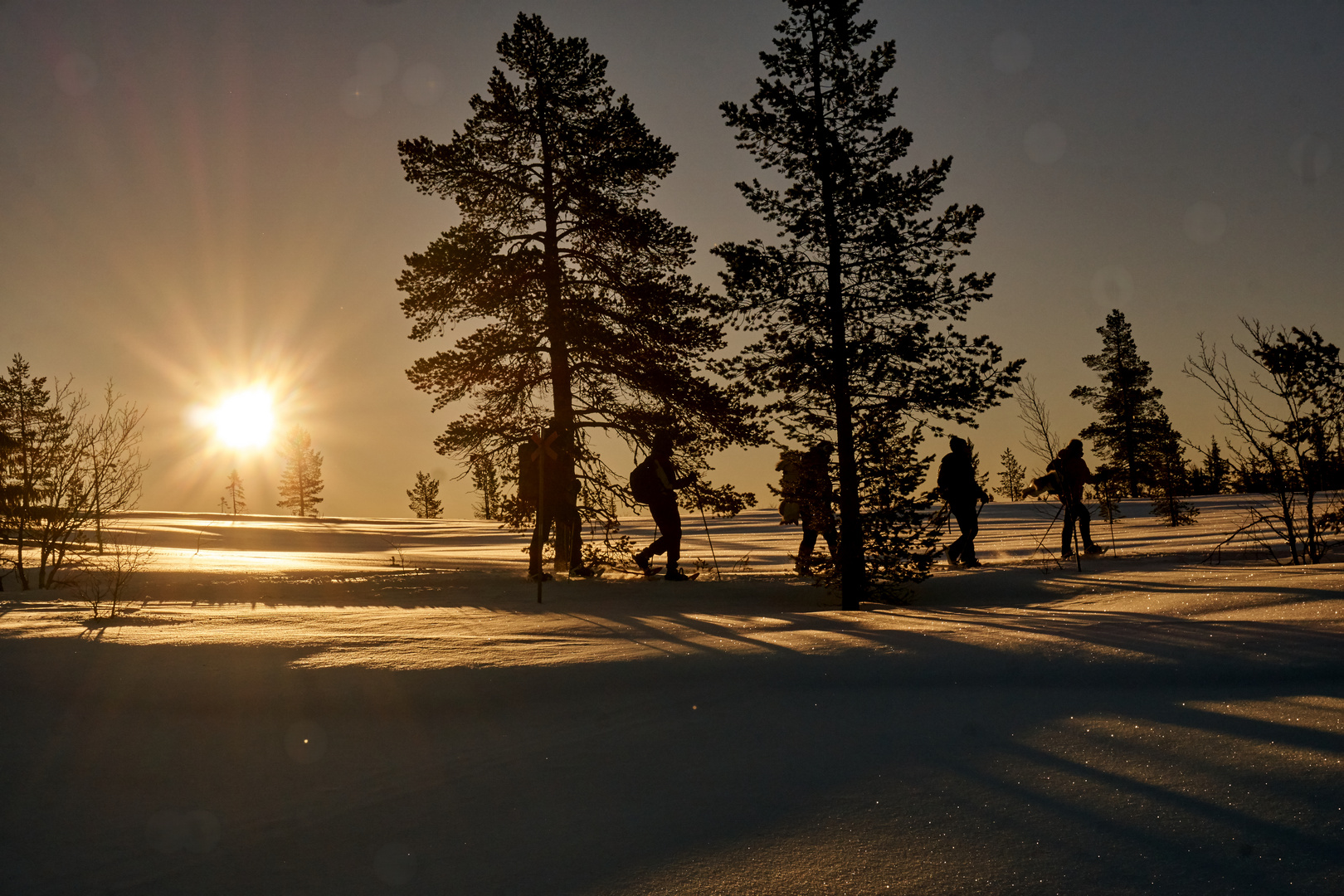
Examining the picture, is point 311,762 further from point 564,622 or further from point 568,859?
point 564,622

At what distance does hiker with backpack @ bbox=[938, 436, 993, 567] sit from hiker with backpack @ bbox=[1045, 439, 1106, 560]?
1.18 metres

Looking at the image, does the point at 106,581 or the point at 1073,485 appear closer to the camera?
the point at 106,581

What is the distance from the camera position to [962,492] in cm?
1281

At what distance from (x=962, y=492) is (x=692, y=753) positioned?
1035 cm

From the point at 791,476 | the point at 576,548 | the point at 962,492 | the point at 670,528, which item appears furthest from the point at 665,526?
the point at 962,492

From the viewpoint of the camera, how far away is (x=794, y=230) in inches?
366

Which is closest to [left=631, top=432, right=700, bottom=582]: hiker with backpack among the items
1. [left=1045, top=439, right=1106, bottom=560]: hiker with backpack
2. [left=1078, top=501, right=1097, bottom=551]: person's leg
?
[left=1045, top=439, right=1106, bottom=560]: hiker with backpack

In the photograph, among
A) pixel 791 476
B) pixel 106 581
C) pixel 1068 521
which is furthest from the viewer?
pixel 1068 521

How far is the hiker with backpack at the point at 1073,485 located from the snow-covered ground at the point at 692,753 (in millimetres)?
6483

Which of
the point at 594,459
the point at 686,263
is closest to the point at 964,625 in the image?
the point at 594,459

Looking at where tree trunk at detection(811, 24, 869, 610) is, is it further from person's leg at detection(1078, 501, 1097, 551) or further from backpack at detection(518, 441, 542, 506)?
person's leg at detection(1078, 501, 1097, 551)

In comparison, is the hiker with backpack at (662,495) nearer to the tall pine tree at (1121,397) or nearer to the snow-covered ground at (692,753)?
the snow-covered ground at (692,753)

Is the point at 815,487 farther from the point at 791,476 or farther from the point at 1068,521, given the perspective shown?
the point at 1068,521

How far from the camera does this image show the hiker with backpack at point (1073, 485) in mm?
12500
